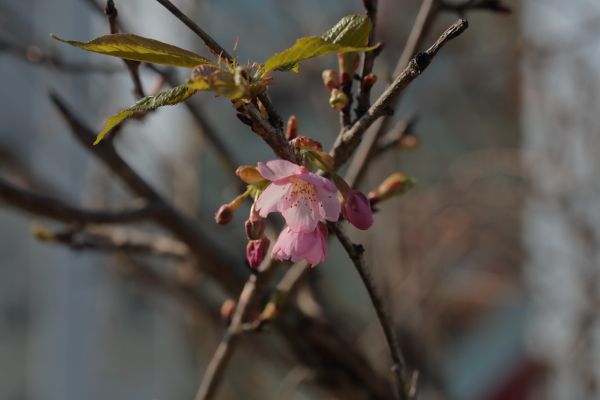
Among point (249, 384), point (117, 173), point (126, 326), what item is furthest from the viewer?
point (126, 326)

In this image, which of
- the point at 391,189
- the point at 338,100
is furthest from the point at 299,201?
the point at 391,189

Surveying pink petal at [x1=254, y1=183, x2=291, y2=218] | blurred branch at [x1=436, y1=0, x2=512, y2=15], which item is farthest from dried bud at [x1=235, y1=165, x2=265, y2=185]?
blurred branch at [x1=436, y1=0, x2=512, y2=15]

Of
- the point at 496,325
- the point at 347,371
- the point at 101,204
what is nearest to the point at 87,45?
the point at 347,371

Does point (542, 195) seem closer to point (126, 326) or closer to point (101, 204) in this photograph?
point (101, 204)

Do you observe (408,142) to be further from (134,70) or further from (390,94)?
(390,94)

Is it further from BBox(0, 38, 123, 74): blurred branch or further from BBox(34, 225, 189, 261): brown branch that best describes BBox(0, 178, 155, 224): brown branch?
BBox(0, 38, 123, 74): blurred branch

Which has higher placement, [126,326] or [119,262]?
[119,262]
